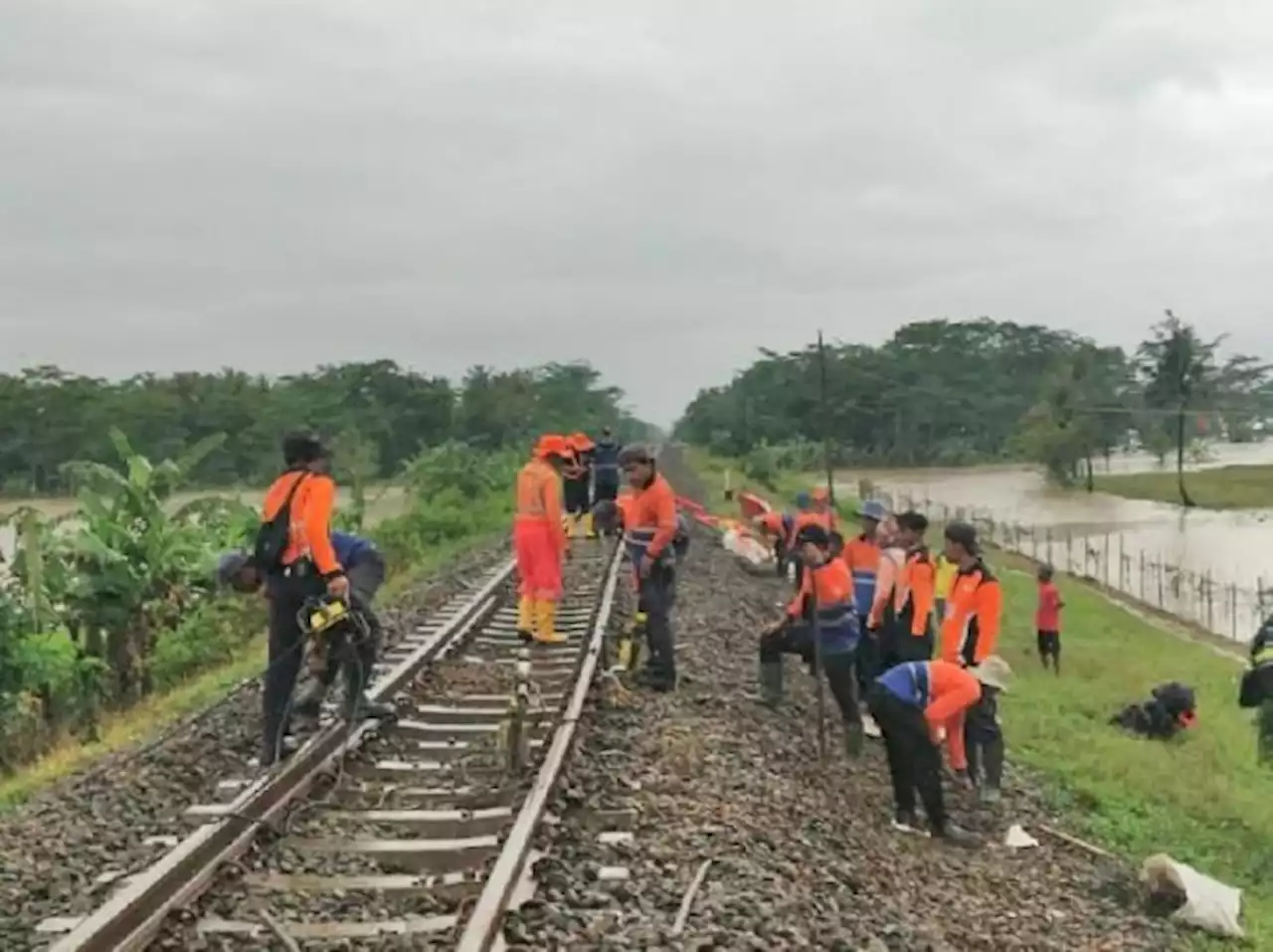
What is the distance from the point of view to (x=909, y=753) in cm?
832

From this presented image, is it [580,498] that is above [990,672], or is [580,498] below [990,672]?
above

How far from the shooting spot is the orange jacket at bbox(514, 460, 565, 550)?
37.0 ft

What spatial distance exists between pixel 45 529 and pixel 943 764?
29.8ft

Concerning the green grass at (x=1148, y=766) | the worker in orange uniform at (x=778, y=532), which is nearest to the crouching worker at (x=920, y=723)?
the green grass at (x=1148, y=766)

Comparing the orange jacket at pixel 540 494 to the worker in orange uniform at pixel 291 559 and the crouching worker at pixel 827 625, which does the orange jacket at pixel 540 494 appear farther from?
the worker in orange uniform at pixel 291 559

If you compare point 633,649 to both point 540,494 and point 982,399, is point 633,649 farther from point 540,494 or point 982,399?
point 982,399

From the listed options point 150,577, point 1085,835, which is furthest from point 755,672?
point 150,577

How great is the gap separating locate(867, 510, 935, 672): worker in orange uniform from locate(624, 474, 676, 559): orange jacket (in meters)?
1.43

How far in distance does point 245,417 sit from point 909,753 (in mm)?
58447

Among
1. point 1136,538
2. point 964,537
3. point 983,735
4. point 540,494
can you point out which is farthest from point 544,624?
point 1136,538

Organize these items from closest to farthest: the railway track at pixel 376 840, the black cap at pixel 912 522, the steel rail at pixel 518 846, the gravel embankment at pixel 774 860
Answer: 1. the steel rail at pixel 518 846
2. the railway track at pixel 376 840
3. the gravel embankment at pixel 774 860
4. the black cap at pixel 912 522

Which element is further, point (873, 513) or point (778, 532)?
point (778, 532)

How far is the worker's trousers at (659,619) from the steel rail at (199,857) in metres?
2.26

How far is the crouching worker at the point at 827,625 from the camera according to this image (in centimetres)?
936
